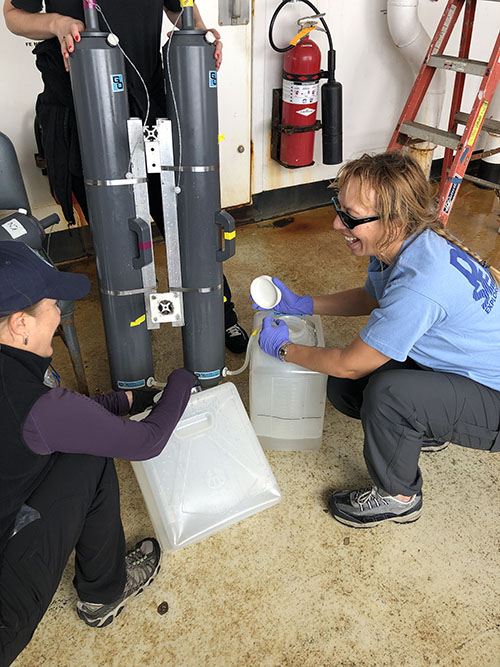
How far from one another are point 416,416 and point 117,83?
43.7 inches

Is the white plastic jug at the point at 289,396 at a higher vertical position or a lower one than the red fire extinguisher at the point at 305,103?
lower

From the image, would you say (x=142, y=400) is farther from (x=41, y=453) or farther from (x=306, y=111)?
(x=306, y=111)

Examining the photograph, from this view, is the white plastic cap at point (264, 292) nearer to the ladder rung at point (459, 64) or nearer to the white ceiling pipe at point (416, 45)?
the ladder rung at point (459, 64)

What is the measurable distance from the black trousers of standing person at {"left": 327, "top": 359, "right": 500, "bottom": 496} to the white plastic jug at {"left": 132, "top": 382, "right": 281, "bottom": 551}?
1.08 ft

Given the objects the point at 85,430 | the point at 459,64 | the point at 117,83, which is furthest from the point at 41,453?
the point at 459,64

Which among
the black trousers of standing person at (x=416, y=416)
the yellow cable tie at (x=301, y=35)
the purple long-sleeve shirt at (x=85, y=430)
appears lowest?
the black trousers of standing person at (x=416, y=416)

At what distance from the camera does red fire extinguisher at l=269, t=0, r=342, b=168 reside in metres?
2.65

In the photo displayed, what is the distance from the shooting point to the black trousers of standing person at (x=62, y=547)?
943 mm

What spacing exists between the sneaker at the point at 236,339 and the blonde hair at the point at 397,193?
0.91 m

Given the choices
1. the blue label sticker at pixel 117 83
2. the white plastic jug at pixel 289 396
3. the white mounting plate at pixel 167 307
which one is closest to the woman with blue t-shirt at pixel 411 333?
the white plastic jug at pixel 289 396

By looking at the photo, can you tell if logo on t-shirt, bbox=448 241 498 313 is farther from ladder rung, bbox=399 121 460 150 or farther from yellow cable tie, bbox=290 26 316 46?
yellow cable tie, bbox=290 26 316 46

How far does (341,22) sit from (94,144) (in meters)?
2.12

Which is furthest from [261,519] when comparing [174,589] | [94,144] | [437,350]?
[94,144]

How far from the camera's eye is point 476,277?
1278mm
